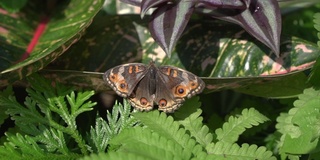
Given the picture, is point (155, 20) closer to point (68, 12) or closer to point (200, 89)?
point (200, 89)

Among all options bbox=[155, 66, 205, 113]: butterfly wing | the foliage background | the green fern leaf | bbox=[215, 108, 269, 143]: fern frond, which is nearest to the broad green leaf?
the foliage background

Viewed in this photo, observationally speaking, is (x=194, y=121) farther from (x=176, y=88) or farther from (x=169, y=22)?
(x=169, y=22)

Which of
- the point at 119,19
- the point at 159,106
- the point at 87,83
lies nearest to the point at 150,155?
the point at 159,106

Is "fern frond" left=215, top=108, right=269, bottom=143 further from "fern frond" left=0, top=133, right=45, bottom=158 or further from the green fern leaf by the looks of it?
"fern frond" left=0, top=133, right=45, bottom=158

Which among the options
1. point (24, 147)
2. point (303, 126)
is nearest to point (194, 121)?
point (303, 126)

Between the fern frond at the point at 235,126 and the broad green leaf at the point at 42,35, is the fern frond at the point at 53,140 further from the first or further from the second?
the fern frond at the point at 235,126

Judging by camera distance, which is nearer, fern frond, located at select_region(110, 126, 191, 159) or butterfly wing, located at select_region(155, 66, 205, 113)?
fern frond, located at select_region(110, 126, 191, 159)
